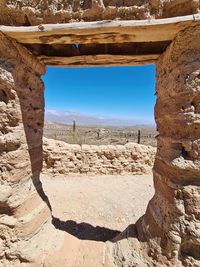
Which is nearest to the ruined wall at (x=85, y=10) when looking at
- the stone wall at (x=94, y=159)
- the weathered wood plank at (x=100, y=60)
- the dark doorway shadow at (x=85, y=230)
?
the weathered wood plank at (x=100, y=60)

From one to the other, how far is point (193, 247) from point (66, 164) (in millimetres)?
4859

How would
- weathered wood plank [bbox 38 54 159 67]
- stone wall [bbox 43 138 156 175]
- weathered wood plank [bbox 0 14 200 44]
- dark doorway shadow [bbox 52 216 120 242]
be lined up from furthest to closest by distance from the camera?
stone wall [bbox 43 138 156 175] < dark doorway shadow [bbox 52 216 120 242] < weathered wood plank [bbox 38 54 159 67] < weathered wood plank [bbox 0 14 200 44]

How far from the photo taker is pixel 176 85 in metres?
2.03

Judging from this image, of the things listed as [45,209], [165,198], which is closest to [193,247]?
[165,198]

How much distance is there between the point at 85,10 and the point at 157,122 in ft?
5.05

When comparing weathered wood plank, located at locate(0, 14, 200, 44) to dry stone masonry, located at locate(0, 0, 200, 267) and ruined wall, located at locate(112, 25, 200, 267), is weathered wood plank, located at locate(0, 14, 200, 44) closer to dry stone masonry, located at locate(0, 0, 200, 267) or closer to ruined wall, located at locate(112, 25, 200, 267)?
dry stone masonry, located at locate(0, 0, 200, 267)

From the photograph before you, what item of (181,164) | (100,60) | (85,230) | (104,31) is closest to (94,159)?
(85,230)

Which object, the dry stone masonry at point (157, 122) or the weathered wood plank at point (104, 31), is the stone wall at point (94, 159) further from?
the weathered wood plank at point (104, 31)

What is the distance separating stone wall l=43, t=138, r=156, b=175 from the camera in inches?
249

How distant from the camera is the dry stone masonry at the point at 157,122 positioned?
195 cm

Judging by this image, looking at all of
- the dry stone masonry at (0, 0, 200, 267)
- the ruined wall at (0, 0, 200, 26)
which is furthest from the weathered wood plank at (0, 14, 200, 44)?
the ruined wall at (0, 0, 200, 26)

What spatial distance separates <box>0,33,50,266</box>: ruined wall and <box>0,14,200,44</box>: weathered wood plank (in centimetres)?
31

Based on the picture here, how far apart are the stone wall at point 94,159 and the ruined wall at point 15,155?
3.76 meters

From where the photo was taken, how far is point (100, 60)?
2754mm
